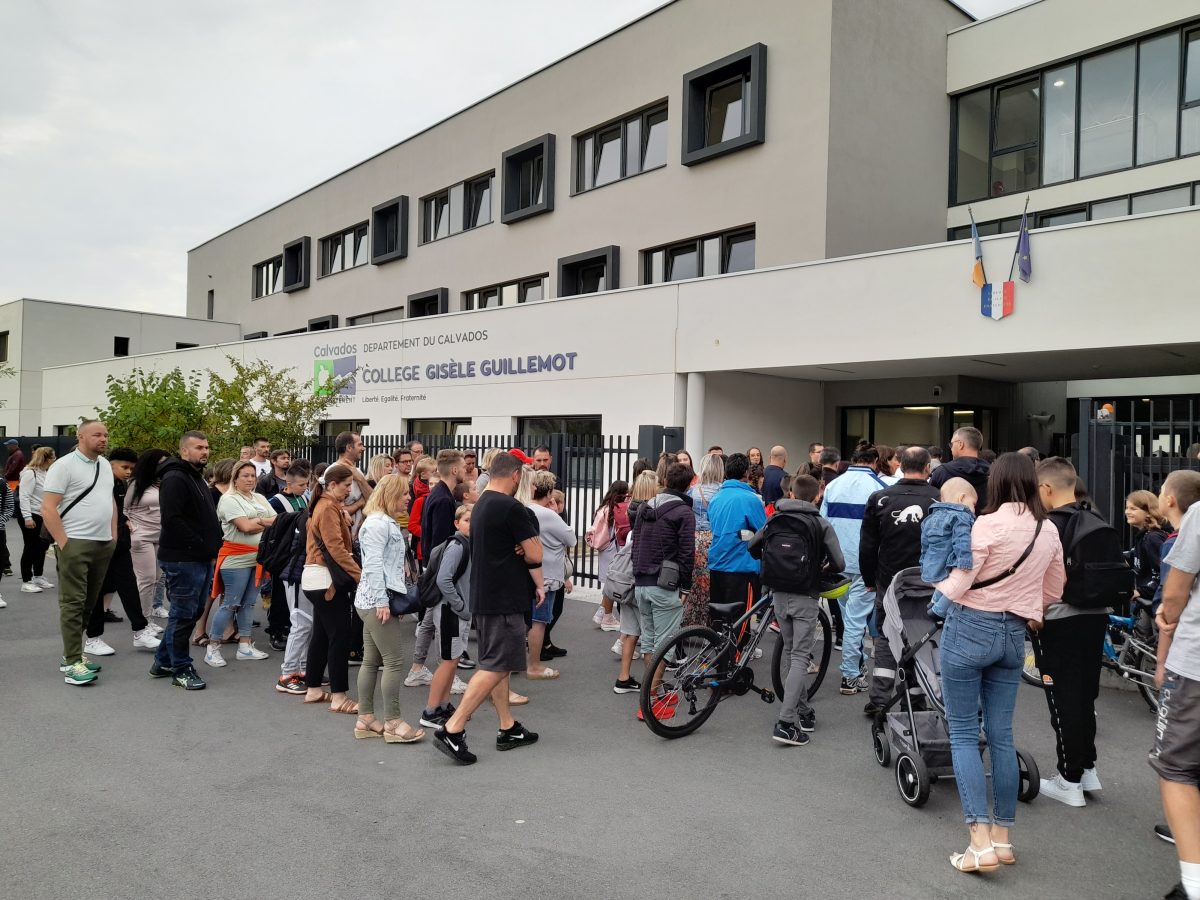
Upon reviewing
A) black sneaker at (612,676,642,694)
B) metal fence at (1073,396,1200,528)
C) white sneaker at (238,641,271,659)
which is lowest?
white sneaker at (238,641,271,659)

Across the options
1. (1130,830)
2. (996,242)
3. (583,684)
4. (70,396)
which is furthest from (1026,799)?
(70,396)

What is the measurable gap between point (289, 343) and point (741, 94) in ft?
49.4

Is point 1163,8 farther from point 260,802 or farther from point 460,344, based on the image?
point 260,802

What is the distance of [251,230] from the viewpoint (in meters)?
34.1

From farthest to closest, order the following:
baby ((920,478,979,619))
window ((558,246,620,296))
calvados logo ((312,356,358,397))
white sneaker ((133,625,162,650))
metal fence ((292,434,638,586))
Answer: calvados logo ((312,356,358,397)) < window ((558,246,620,296)) < metal fence ((292,434,638,586)) < white sneaker ((133,625,162,650)) < baby ((920,478,979,619))

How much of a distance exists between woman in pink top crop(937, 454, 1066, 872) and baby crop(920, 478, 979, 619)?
3.5 inches

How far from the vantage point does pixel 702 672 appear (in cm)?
557

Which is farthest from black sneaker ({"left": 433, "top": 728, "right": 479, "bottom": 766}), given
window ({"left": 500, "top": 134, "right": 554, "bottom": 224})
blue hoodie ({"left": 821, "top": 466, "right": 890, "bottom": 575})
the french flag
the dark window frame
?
window ({"left": 500, "top": 134, "right": 554, "bottom": 224})

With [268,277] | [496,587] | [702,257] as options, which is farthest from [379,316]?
[496,587]

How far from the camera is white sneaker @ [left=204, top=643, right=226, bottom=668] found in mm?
7016

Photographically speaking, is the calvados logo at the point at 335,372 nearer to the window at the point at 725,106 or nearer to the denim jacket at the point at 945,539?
the window at the point at 725,106

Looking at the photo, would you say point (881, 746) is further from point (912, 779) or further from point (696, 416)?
point (696, 416)

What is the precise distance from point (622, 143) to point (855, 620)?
15553 millimetres

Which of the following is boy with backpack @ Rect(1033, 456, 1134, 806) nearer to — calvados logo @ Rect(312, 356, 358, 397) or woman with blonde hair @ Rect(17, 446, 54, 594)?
woman with blonde hair @ Rect(17, 446, 54, 594)
